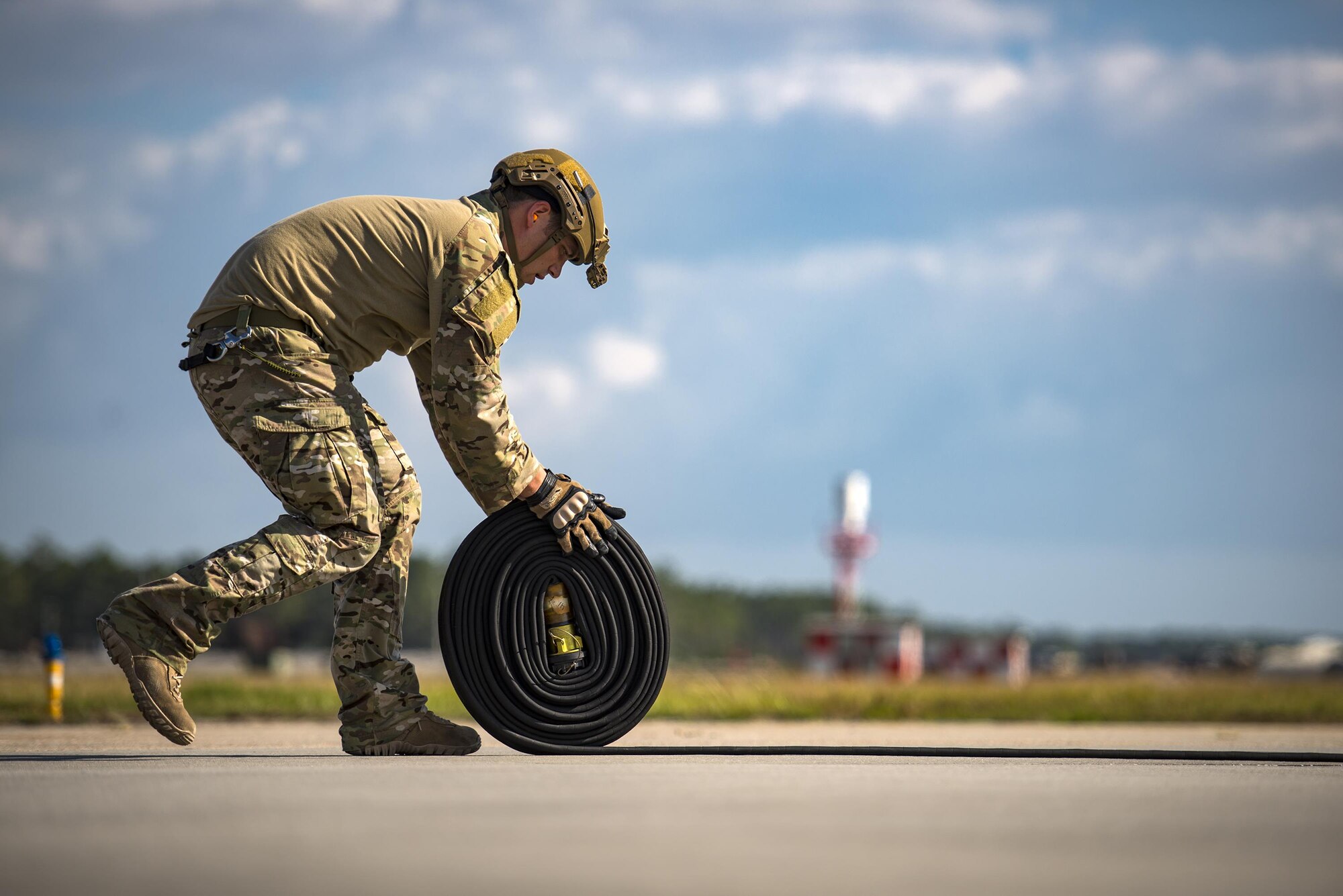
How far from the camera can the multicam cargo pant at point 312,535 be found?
4574 millimetres

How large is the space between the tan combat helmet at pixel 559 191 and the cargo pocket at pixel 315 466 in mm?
941

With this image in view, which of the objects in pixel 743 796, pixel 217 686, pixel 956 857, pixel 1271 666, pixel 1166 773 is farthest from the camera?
pixel 1271 666

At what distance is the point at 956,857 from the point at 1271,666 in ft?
252

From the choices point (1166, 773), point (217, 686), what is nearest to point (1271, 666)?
point (217, 686)

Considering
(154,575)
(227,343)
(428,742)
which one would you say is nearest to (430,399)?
(227,343)

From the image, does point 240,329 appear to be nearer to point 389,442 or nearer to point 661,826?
point 389,442

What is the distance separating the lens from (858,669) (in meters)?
35.0

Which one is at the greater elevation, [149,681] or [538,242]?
[538,242]

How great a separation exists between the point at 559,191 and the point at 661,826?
278 centimetres

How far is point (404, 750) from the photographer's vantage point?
5074mm

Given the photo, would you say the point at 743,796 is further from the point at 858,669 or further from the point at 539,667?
the point at 858,669

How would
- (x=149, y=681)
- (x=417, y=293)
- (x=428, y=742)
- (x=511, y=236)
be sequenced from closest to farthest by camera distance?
(x=149, y=681) → (x=417, y=293) → (x=428, y=742) → (x=511, y=236)

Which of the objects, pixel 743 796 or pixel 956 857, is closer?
pixel 956 857

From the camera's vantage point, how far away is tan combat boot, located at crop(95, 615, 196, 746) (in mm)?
4512
